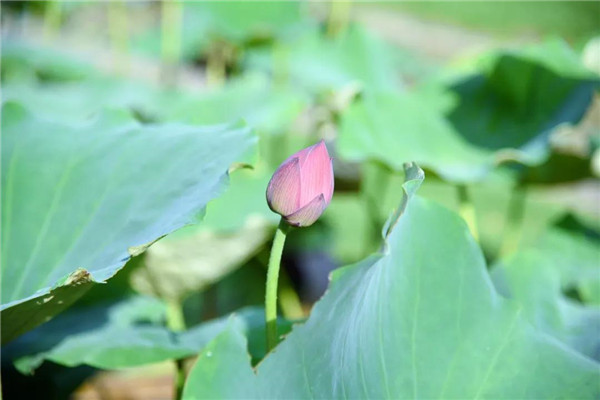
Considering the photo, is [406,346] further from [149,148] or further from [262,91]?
[262,91]

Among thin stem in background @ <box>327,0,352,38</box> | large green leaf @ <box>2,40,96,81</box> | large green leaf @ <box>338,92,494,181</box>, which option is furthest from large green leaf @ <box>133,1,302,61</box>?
large green leaf @ <box>338,92,494,181</box>

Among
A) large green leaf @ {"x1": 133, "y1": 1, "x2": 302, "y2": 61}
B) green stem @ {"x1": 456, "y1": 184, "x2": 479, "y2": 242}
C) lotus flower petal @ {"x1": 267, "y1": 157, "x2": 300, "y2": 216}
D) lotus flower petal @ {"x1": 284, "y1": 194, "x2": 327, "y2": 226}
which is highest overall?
lotus flower petal @ {"x1": 267, "y1": 157, "x2": 300, "y2": 216}

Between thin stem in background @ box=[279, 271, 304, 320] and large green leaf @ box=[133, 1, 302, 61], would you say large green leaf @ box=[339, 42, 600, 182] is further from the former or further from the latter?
large green leaf @ box=[133, 1, 302, 61]

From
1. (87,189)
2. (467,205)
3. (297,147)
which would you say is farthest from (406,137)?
(297,147)

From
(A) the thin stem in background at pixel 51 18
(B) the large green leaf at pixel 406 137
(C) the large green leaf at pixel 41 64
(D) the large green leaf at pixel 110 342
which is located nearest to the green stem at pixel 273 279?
(D) the large green leaf at pixel 110 342

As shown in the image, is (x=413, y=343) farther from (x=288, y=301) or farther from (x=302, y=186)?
(x=288, y=301)

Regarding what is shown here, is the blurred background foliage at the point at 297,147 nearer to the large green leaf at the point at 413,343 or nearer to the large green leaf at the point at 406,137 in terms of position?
the large green leaf at the point at 406,137

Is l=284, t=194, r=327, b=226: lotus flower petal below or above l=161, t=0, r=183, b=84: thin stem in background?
above
